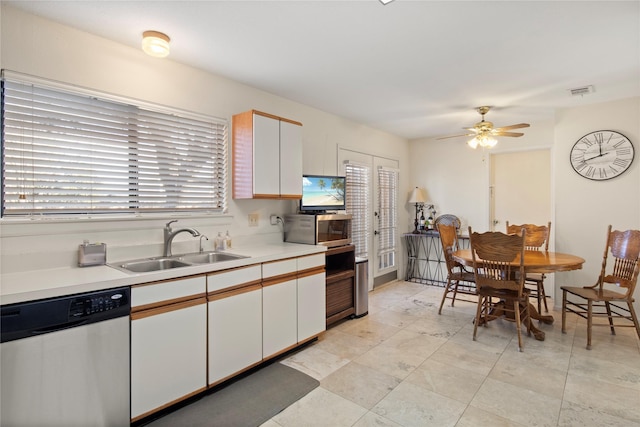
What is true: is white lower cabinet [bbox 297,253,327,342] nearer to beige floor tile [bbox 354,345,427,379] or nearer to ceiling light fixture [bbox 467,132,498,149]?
beige floor tile [bbox 354,345,427,379]

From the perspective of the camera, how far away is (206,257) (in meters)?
2.75

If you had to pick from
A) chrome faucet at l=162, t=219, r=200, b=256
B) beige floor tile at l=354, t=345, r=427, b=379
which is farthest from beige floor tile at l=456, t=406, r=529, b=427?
chrome faucet at l=162, t=219, r=200, b=256

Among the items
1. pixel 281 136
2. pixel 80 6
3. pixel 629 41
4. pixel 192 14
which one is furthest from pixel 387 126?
pixel 80 6

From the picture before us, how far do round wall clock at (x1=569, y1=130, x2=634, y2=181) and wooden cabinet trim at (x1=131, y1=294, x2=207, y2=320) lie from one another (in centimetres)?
456

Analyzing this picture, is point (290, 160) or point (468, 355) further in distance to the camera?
point (290, 160)

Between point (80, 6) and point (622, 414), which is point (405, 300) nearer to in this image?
point (622, 414)

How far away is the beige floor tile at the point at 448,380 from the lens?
7.53 ft

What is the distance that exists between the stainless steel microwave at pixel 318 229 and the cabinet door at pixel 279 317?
0.67m

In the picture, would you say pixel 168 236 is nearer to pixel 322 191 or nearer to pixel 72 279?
pixel 72 279

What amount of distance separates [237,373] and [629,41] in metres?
3.85

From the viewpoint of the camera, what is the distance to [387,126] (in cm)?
499

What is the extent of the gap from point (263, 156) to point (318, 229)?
97 cm

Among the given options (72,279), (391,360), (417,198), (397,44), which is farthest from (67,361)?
(417,198)

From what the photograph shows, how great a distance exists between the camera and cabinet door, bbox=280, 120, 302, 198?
318 centimetres
